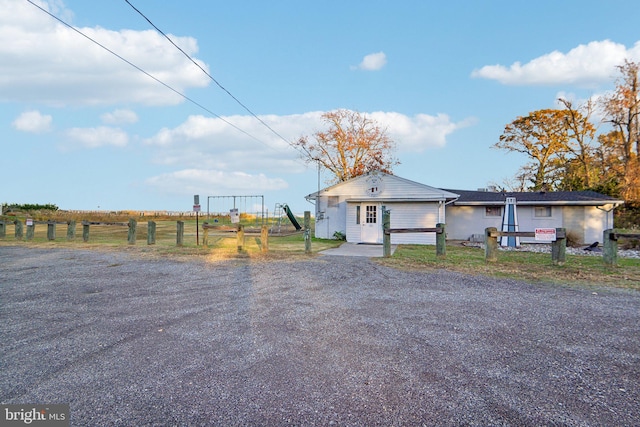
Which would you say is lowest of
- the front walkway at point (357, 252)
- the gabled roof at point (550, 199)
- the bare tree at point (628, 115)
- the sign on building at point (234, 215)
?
the front walkway at point (357, 252)

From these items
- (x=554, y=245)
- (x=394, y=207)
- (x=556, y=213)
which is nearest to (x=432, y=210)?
(x=394, y=207)

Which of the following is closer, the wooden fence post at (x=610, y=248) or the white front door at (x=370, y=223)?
the wooden fence post at (x=610, y=248)

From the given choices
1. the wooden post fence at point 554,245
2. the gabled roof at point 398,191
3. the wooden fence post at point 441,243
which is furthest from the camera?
the gabled roof at point 398,191

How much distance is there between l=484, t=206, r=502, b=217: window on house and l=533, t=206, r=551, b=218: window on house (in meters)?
1.73

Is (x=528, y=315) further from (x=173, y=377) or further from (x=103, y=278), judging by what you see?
(x=103, y=278)

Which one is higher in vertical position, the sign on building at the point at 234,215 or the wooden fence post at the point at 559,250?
the sign on building at the point at 234,215

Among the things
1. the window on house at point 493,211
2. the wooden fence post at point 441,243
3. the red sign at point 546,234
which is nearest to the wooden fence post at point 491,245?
the red sign at point 546,234

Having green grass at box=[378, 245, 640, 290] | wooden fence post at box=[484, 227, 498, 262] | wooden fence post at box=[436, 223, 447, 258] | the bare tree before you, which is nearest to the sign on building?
green grass at box=[378, 245, 640, 290]

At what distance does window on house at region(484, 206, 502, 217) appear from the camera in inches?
766

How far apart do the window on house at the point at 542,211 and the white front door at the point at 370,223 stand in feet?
29.2

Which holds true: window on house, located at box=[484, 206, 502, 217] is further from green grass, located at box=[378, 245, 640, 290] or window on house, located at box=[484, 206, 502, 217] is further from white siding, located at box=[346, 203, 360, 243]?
green grass, located at box=[378, 245, 640, 290]

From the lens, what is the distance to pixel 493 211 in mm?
19641

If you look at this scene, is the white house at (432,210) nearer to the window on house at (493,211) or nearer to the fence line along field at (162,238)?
the window on house at (493,211)

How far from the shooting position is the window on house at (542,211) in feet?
62.0
